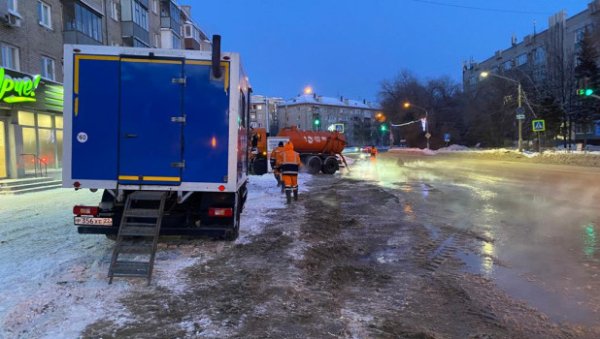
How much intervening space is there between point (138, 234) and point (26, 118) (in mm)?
17467

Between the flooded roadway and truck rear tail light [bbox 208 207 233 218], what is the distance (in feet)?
11.2

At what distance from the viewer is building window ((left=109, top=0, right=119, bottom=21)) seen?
29.0m

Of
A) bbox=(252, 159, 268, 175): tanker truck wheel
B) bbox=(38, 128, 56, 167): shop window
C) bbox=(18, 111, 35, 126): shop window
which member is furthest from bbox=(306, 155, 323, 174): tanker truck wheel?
bbox=(18, 111, 35, 126): shop window

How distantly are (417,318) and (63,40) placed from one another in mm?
24496

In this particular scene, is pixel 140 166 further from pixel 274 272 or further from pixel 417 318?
pixel 417 318

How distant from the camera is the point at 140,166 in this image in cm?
678

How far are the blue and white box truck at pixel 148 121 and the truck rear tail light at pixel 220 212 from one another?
0.44 m

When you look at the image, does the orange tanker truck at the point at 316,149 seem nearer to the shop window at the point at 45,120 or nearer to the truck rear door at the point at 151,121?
the shop window at the point at 45,120

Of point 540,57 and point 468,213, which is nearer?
point 468,213

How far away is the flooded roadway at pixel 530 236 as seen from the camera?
5.40 m

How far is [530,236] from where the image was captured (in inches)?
338

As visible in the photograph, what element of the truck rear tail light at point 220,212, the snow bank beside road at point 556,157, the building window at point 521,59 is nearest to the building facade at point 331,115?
the building window at point 521,59

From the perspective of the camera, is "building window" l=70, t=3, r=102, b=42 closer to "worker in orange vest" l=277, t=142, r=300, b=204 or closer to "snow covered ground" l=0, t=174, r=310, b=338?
"snow covered ground" l=0, t=174, r=310, b=338

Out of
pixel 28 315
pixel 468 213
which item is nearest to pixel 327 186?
pixel 468 213
